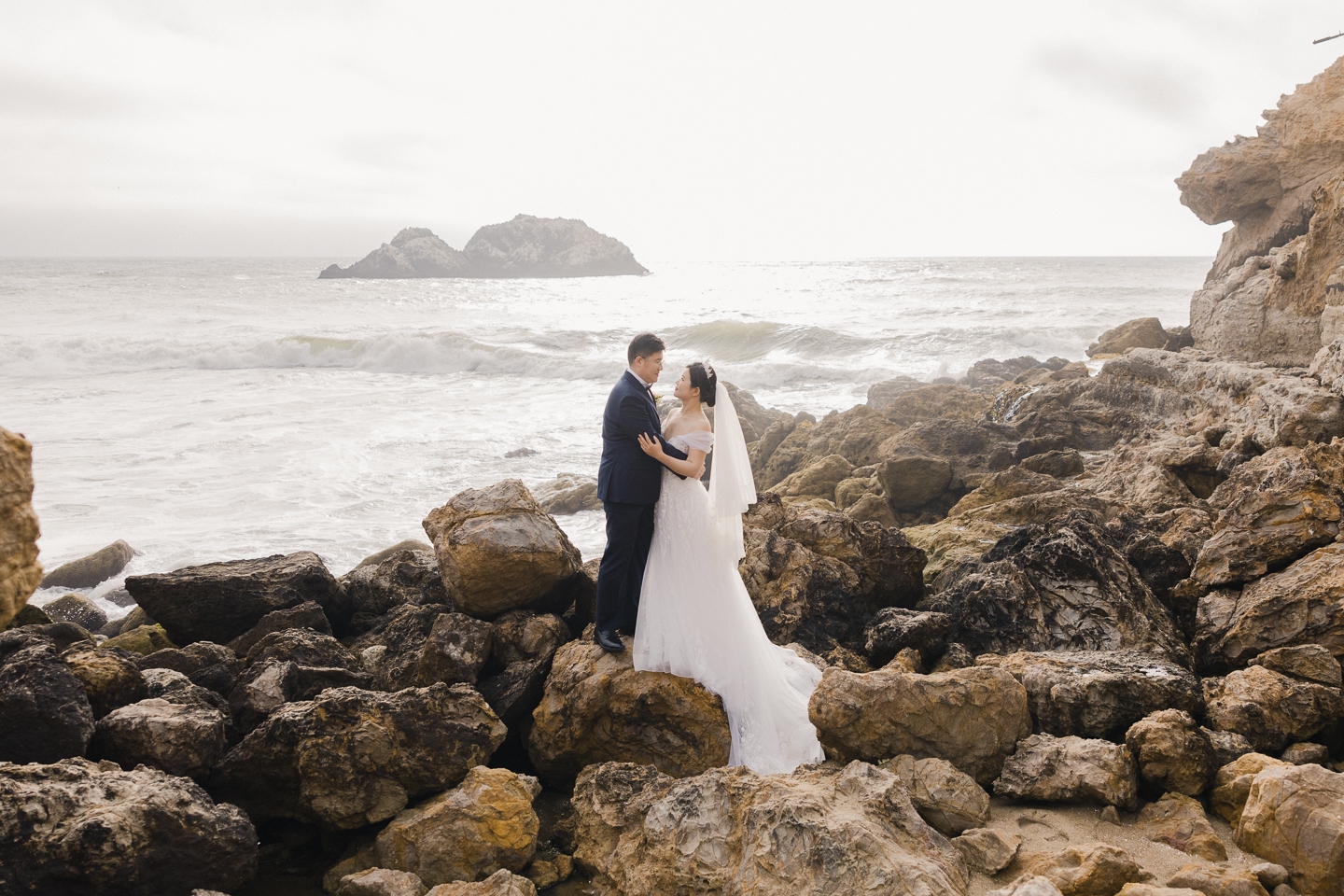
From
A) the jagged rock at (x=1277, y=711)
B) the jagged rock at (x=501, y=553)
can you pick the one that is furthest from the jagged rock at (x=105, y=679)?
the jagged rock at (x=1277, y=711)

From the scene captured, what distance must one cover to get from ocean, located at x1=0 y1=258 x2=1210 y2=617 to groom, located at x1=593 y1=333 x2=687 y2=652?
494 cm

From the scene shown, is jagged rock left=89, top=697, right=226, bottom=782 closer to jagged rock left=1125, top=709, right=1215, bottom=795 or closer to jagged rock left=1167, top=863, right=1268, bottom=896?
jagged rock left=1167, top=863, right=1268, bottom=896

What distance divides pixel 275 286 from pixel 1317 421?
68.9 meters

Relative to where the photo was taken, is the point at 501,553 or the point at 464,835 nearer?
the point at 464,835

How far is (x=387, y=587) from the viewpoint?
20.4 ft

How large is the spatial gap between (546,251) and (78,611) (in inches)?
4504

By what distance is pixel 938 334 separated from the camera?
33.2m

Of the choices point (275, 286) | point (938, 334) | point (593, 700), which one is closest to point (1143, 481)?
point (593, 700)

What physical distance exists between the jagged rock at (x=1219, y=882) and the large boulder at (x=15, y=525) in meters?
3.91

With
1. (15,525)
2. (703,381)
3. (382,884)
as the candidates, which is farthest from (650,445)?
(15,525)

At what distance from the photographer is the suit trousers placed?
15.0 feet

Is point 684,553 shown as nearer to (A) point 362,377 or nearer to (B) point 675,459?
(B) point 675,459

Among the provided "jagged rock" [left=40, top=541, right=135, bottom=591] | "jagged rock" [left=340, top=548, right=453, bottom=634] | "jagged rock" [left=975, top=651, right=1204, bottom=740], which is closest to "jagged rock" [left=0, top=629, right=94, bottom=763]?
"jagged rock" [left=340, top=548, right=453, bottom=634]

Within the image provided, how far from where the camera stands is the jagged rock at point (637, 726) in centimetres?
424
